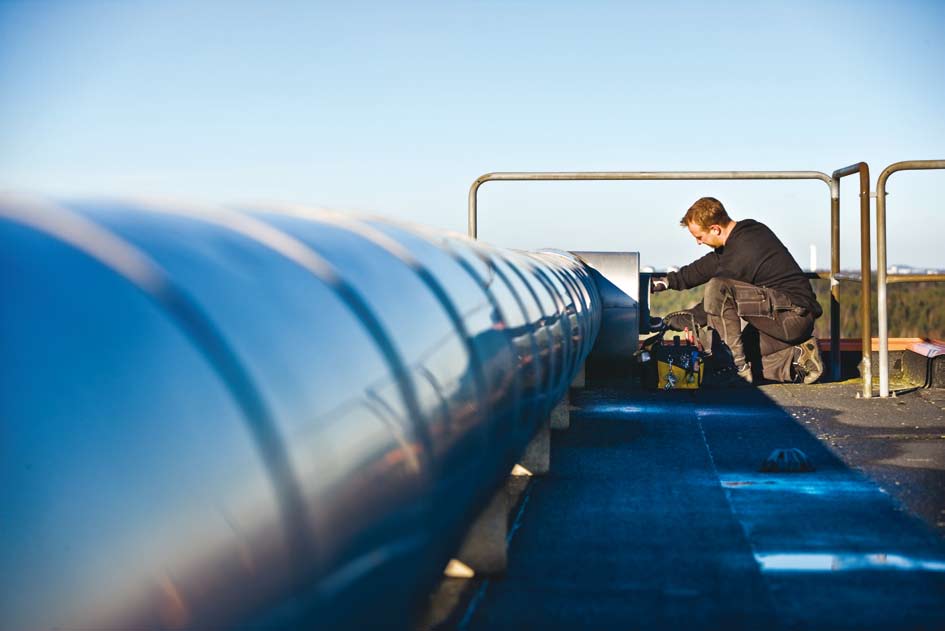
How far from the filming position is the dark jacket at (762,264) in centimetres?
1025

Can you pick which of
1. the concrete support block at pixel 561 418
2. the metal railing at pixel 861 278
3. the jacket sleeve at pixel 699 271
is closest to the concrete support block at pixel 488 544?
the concrete support block at pixel 561 418

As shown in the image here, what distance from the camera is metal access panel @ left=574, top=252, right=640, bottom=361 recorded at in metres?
10.6

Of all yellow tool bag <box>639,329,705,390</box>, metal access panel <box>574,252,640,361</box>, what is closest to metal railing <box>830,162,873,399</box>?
yellow tool bag <box>639,329,705,390</box>

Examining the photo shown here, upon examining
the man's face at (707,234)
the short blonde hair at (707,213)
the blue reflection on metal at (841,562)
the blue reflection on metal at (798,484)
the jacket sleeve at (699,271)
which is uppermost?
the short blonde hair at (707,213)

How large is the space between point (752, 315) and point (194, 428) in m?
9.18

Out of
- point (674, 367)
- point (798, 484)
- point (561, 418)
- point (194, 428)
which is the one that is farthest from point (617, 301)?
point (194, 428)

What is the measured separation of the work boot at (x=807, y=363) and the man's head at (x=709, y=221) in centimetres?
115

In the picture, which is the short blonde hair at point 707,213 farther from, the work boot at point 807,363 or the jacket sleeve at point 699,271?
the work boot at point 807,363

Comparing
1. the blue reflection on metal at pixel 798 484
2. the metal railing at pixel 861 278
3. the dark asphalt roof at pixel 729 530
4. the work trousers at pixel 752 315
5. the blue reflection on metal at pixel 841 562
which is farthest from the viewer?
the work trousers at pixel 752 315

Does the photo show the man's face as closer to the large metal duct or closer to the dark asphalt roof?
the dark asphalt roof

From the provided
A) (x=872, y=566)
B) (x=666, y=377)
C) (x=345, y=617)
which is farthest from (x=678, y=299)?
(x=345, y=617)

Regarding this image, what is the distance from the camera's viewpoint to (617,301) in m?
10.7

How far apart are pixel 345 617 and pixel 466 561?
228 cm

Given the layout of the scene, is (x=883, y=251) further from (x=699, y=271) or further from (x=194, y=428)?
(x=194, y=428)
